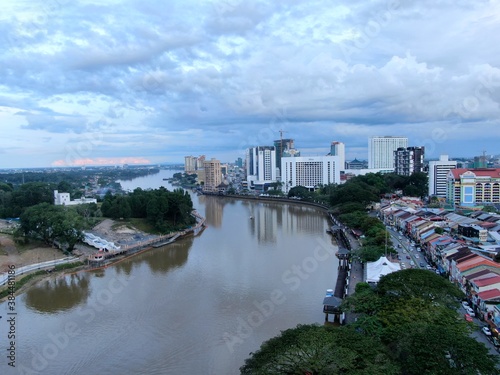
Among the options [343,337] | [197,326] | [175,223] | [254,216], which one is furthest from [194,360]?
[254,216]

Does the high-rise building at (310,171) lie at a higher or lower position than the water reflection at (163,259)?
higher

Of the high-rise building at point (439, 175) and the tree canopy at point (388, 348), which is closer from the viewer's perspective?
the tree canopy at point (388, 348)

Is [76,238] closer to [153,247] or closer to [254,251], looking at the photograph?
[153,247]

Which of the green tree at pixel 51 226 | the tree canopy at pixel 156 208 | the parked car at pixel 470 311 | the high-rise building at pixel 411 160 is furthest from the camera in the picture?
the high-rise building at pixel 411 160

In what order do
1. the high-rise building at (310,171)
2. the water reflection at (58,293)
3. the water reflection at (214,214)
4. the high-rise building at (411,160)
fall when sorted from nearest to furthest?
the water reflection at (58,293)
the water reflection at (214,214)
the high-rise building at (411,160)
the high-rise building at (310,171)

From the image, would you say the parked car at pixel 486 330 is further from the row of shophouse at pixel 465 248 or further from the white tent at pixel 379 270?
the white tent at pixel 379 270

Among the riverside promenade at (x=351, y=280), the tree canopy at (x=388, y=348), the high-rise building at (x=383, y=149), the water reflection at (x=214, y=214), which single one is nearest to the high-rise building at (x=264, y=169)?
the water reflection at (x=214, y=214)

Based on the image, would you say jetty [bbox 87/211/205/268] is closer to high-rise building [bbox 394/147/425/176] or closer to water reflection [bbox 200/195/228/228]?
water reflection [bbox 200/195/228/228]

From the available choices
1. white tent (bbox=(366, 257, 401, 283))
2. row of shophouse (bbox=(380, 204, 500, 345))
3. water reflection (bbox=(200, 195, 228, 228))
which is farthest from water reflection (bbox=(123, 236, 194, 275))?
row of shophouse (bbox=(380, 204, 500, 345))
